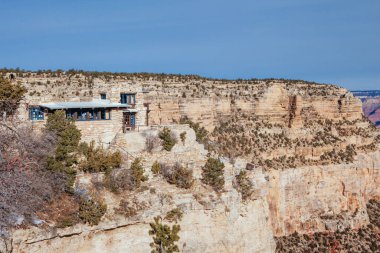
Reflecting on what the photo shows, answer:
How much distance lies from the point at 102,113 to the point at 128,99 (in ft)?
10.4

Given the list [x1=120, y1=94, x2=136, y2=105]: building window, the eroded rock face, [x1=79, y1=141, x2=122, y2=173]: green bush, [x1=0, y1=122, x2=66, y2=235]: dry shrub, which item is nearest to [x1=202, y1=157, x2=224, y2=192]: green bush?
[x1=79, y1=141, x2=122, y2=173]: green bush

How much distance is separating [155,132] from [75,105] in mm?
5825

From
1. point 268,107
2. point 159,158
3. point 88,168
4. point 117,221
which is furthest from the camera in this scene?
point 268,107

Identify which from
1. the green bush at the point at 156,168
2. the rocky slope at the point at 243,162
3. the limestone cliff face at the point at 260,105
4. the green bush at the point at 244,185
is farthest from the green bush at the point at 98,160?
the limestone cliff face at the point at 260,105

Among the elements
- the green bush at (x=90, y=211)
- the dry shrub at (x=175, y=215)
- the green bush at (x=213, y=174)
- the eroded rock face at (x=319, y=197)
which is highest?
the green bush at (x=213, y=174)

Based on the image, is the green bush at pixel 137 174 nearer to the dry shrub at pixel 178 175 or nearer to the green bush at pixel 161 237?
the dry shrub at pixel 178 175

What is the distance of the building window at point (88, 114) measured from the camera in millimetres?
38750

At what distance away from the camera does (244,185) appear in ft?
132

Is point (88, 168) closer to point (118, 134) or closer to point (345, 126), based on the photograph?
point (118, 134)

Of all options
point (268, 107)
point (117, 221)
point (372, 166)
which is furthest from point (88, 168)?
point (372, 166)

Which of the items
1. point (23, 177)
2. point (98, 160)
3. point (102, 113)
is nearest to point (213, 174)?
point (98, 160)

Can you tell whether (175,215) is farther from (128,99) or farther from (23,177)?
(128,99)

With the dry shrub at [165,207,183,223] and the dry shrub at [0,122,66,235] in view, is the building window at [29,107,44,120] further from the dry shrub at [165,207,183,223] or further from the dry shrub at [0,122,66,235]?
the dry shrub at [165,207,183,223]

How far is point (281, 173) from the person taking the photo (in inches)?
2144
